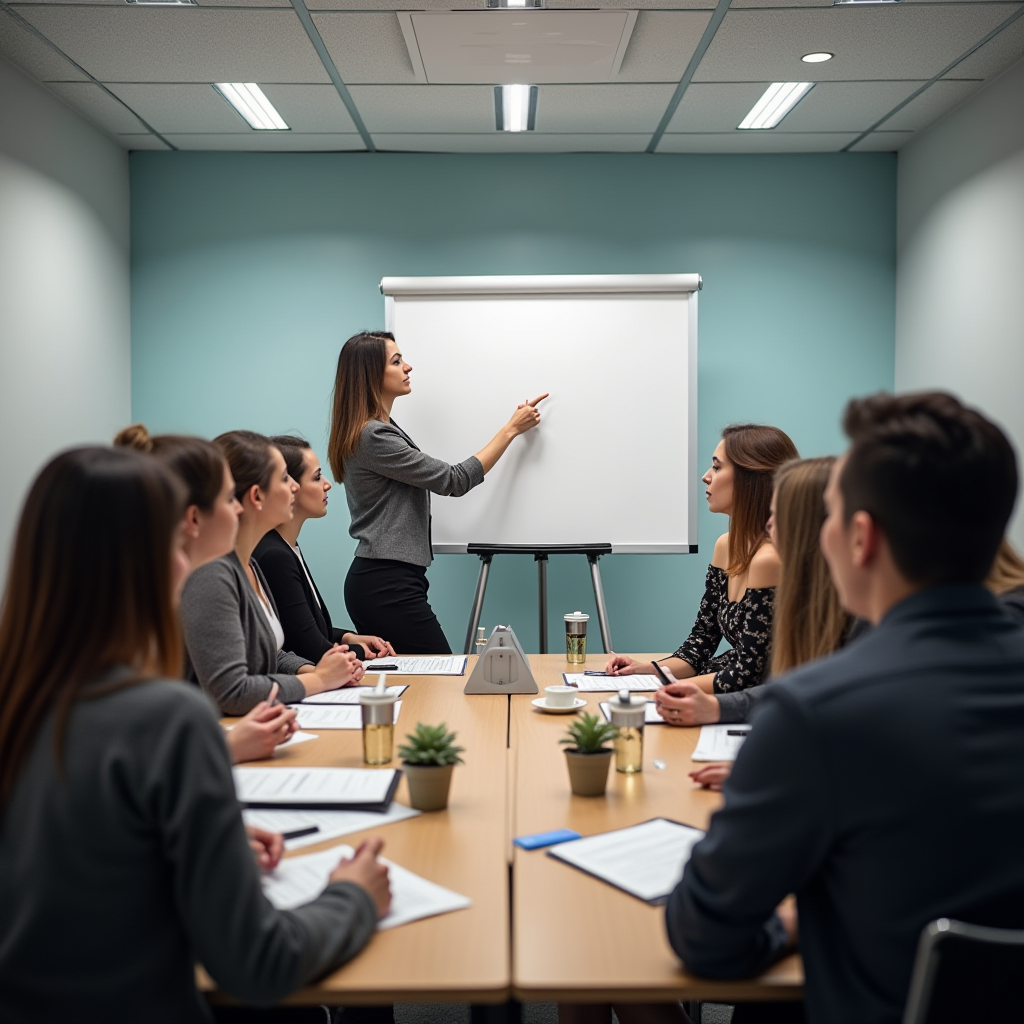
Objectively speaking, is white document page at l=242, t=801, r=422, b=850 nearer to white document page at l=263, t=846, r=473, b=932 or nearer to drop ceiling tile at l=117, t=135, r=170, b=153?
white document page at l=263, t=846, r=473, b=932

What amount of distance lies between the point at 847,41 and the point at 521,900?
3.27 meters

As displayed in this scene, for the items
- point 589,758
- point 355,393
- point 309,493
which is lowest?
point 589,758

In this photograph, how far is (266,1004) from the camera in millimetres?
988

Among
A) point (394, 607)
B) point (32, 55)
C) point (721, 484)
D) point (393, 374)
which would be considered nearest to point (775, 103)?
point (393, 374)

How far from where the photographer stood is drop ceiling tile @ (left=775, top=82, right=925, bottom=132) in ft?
12.7

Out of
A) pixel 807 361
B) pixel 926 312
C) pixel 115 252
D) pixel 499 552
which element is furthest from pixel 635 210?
pixel 115 252

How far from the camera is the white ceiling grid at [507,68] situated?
321cm

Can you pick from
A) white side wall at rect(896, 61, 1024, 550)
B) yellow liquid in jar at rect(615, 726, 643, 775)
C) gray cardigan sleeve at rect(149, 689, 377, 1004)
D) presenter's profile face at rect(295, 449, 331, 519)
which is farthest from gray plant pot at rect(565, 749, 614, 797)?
white side wall at rect(896, 61, 1024, 550)

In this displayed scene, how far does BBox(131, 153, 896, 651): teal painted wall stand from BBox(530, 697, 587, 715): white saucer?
97.1 inches

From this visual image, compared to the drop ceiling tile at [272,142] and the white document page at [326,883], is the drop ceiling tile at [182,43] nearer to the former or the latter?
the drop ceiling tile at [272,142]

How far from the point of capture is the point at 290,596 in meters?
2.78

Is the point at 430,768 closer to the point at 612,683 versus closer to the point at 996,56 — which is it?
the point at 612,683

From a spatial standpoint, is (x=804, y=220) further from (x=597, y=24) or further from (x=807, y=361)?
(x=597, y=24)

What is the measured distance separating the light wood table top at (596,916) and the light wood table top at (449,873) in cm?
3
